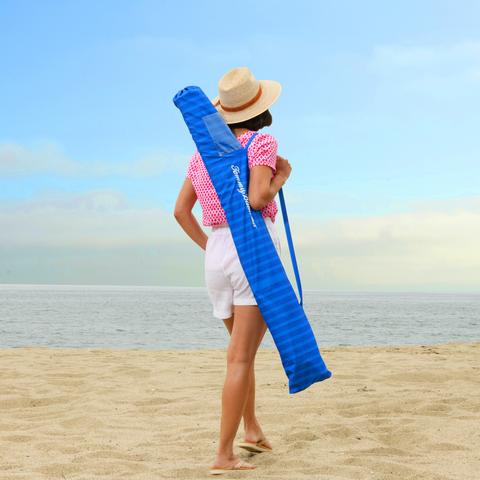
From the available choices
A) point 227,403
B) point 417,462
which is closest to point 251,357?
point 227,403

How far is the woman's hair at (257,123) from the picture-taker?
2338mm

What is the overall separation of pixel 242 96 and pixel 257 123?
160mm

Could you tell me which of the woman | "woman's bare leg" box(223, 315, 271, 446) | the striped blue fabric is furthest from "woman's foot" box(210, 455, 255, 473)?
the striped blue fabric

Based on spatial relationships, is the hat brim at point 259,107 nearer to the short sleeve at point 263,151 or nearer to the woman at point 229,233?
the woman at point 229,233

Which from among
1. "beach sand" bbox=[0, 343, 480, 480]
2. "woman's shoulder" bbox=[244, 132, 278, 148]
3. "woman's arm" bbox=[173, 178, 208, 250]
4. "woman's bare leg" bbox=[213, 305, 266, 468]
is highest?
"woman's shoulder" bbox=[244, 132, 278, 148]

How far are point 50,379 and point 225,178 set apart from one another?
3.79 metres

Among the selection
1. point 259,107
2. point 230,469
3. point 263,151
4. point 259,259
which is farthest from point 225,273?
point 230,469

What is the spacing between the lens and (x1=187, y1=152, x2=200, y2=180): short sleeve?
7.81 ft

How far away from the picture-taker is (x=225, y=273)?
7.25ft

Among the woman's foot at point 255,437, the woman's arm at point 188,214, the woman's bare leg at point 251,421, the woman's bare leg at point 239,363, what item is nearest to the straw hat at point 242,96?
the woman's arm at point 188,214

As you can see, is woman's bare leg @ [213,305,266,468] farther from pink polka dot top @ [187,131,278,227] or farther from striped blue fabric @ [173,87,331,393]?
pink polka dot top @ [187,131,278,227]

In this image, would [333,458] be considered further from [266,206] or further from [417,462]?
[266,206]

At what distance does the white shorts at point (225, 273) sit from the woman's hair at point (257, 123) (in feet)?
1.59

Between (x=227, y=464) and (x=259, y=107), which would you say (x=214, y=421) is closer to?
(x=227, y=464)
